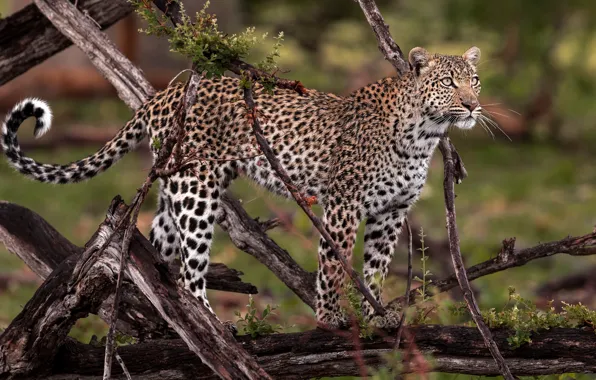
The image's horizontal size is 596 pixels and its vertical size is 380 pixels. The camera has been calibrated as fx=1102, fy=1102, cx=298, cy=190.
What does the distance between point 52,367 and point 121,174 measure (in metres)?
11.7

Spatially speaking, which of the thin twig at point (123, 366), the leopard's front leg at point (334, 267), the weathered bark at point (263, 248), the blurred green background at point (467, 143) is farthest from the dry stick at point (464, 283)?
the blurred green background at point (467, 143)

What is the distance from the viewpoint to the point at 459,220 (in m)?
15.7

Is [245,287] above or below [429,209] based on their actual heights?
below

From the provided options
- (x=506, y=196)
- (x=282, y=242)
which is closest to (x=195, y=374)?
(x=282, y=242)

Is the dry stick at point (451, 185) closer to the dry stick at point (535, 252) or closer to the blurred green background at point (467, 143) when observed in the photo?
the dry stick at point (535, 252)

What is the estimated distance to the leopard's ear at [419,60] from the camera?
24.8ft

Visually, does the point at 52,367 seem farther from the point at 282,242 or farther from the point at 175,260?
the point at 282,242

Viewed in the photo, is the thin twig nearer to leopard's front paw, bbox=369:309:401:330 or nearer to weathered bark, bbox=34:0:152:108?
leopard's front paw, bbox=369:309:401:330

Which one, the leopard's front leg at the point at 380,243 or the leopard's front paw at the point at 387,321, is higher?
the leopard's front leg at the point at 380,243

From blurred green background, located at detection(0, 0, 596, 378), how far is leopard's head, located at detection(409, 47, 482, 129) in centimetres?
371

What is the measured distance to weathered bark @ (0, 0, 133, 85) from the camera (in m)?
8.58

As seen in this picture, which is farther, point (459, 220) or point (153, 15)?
Result: point (459, 220)

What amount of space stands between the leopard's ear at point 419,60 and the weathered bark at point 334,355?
183 centimetres

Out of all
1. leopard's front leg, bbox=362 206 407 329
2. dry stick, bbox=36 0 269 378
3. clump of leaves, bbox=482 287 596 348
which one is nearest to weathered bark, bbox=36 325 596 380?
clump of leaves, bbox=482 287 596 348
